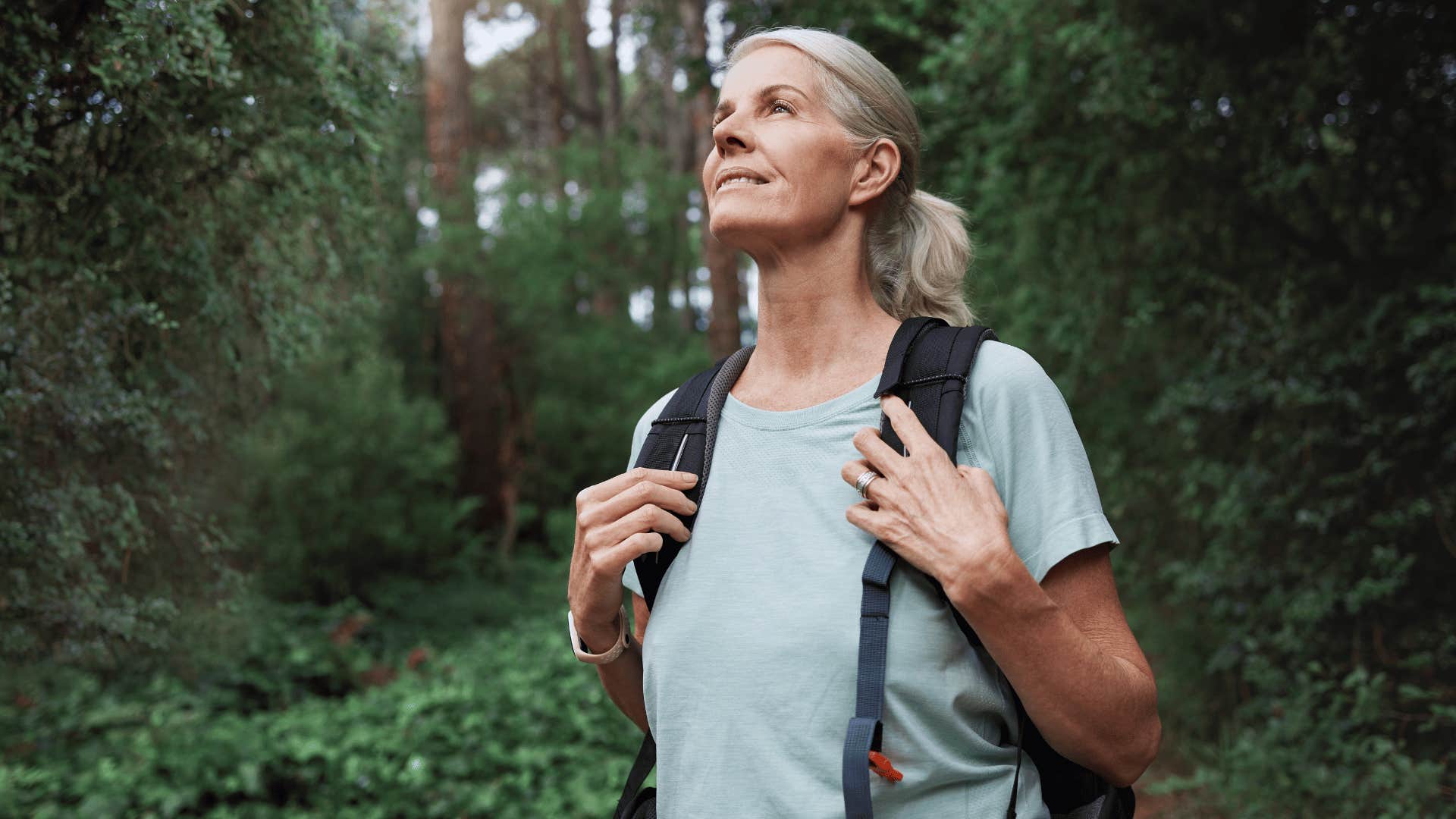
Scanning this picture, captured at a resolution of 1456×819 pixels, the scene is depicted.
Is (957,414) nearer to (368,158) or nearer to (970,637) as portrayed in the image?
(970,637)

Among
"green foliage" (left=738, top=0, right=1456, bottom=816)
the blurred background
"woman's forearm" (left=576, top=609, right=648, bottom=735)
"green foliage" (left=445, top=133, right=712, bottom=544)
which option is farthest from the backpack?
"green foliage" (left=445, top=133, right=712, bottom=544)

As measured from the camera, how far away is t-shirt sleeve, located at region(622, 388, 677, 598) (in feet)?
6.87

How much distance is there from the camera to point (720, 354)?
1009 cm

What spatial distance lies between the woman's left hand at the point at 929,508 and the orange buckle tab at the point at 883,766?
A: 0.25 m

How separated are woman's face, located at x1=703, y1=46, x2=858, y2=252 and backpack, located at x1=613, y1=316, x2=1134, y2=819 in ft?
0.86

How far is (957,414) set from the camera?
1729 mm

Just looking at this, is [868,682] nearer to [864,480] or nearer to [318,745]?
[864,480]

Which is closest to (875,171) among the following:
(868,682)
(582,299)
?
(868,682)

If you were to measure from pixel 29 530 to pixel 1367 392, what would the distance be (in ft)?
18.1

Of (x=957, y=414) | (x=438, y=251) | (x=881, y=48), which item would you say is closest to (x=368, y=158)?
(x=957, y=414)

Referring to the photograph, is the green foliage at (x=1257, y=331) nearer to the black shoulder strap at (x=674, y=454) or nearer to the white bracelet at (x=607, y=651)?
the black shoulder strap at (x=674, y=454)

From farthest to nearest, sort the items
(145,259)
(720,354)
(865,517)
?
(720,354) → (145,259) → (865,517)

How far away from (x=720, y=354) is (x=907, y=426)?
8423mm

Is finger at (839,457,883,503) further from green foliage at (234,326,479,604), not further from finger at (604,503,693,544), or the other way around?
green foliage at (234,326,479,604)
